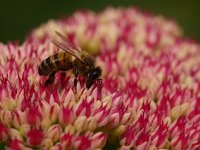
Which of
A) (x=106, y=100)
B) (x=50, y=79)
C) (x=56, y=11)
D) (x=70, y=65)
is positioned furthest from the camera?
(x=56, y=11)

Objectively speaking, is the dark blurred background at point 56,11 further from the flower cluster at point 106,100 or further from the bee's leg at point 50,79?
the bee's leg at point 50,79

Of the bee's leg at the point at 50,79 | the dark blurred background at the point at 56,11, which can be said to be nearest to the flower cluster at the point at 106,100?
the bee's leg at the point at 50,79

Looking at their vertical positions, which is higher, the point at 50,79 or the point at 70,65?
the point at 70,65

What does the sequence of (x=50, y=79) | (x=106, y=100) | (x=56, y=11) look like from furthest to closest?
1. (x=56, y=11)
2. (x=50, y=79)
3. (x=106, y=100)

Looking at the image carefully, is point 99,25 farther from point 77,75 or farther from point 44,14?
point 44,14

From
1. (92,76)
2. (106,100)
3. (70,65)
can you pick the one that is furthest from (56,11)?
(106,100)

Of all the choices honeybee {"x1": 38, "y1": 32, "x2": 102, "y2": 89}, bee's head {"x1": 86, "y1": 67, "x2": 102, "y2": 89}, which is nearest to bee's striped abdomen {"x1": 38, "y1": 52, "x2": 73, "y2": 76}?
honeybee {"x1": 38, "y1": 32, "x2": 102, "y2": 89}

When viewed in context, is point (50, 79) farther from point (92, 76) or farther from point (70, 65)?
point (92, 76)
